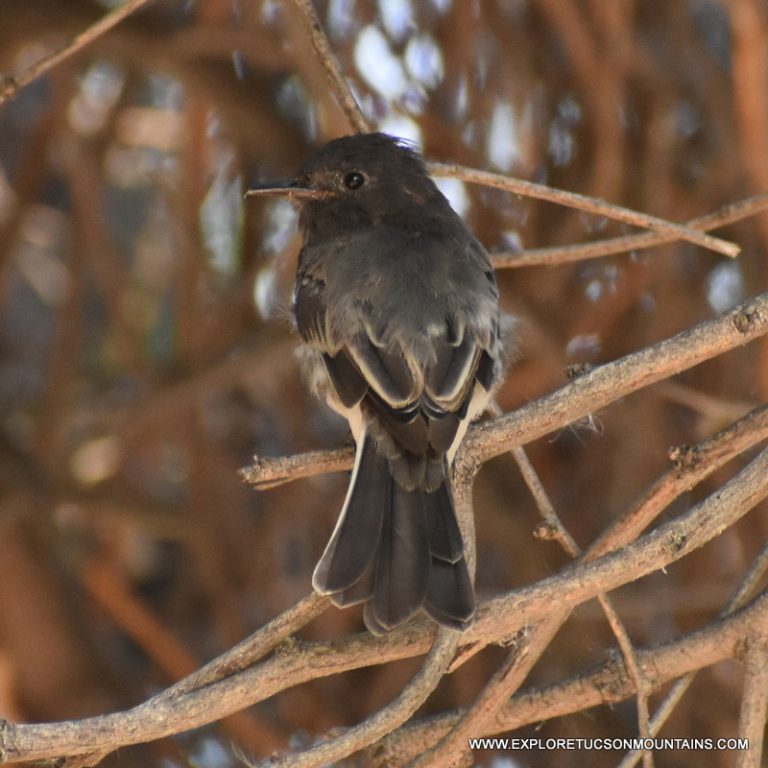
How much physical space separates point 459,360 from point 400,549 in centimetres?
55

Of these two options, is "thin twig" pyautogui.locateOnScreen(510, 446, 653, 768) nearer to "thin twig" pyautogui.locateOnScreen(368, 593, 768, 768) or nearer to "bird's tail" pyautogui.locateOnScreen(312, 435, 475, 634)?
"thin twig" pyautogui.locateOnScreen(368, 593, 768, 768)

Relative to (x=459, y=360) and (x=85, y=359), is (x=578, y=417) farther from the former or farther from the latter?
(x=85, y=359)

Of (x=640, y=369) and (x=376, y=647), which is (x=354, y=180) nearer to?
(x=640, y=369)

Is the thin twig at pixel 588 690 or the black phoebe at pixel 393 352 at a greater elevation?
the black phoebe at pixel 393 352

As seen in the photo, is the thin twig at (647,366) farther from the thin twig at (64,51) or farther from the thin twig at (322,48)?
the thin twig at (64,51)

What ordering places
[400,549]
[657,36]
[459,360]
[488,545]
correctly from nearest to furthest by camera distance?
1. [400,549]
2. [459,360]
3. [657,36]
4. [488,545]

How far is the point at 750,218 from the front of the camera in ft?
14.7

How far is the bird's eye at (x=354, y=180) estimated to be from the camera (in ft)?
12.5

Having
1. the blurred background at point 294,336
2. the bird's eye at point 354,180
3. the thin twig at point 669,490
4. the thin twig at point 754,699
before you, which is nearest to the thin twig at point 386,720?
the thin twig at point 669,490

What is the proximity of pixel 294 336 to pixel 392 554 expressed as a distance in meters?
1.86

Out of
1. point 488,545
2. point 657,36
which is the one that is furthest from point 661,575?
point 657,36

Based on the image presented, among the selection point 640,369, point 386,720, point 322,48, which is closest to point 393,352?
point 322,48

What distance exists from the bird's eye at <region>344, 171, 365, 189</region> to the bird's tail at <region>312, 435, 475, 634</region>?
1.02 meters

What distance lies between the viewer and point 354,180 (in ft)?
12.5
